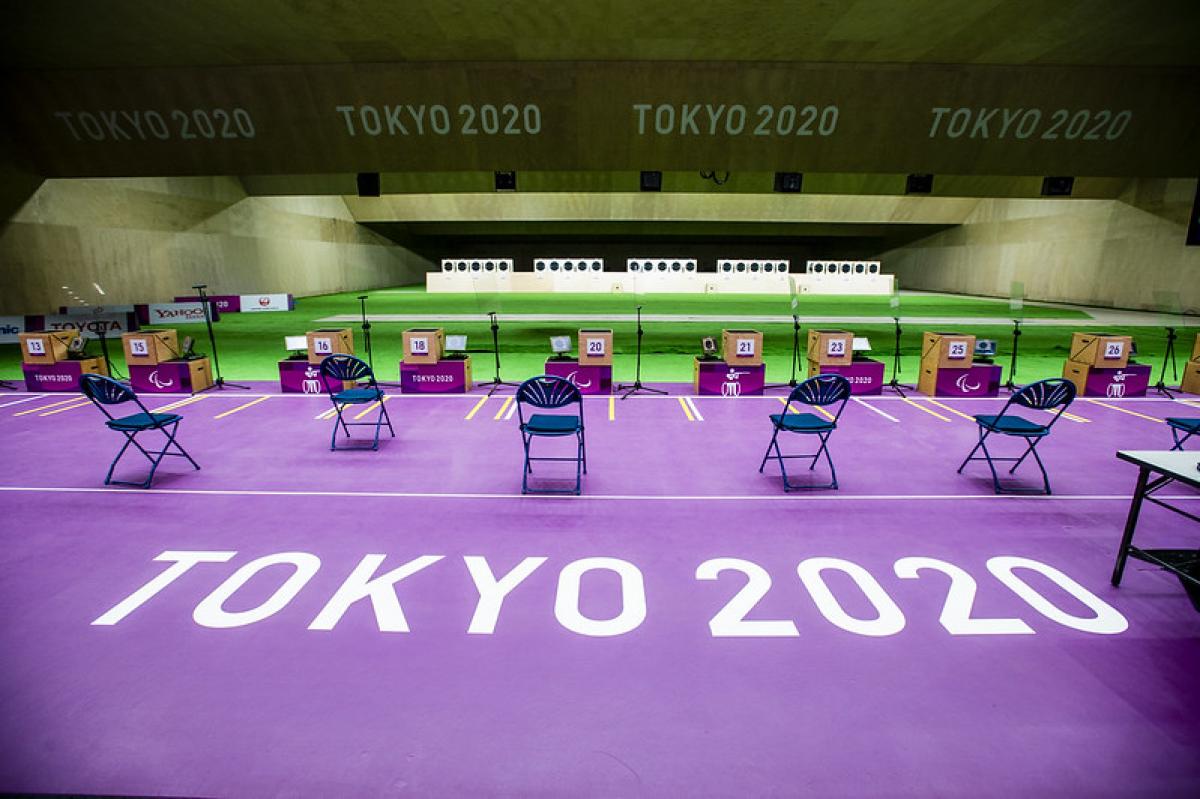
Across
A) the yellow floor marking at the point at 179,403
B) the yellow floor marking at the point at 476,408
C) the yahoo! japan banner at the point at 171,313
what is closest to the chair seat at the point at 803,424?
the yellow floor marking at the point at 476,408

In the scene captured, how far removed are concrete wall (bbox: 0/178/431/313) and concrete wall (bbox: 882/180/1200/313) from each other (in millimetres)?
26244

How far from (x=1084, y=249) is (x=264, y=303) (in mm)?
29804

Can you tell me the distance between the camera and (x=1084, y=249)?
870 inches

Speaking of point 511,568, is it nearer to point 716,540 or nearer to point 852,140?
point 716,540

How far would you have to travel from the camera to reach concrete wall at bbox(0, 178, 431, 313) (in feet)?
45.8

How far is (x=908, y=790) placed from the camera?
2.27m

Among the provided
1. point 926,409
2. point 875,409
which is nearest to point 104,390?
point 875,409

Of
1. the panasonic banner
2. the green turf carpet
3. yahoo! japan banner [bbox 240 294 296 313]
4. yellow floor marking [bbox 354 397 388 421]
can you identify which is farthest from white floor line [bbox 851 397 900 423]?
Answer: yahoo! japan banner [bbox 240 294 296 313]

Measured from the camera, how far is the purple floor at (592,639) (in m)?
2.38

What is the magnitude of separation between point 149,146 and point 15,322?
7.20 metres

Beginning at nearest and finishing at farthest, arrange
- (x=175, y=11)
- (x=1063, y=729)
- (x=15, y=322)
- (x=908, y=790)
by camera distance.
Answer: (x=908, y=790)
(x=1063, y=729)
(x=175, y=11)
(x=15, y=322)

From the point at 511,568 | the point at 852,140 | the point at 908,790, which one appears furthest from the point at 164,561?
the point at 852,140

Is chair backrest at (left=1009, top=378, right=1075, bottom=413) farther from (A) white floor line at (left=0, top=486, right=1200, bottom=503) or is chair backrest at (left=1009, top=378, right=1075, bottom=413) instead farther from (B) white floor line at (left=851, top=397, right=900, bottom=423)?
(B) white floor line at (left=851, top=397, right=900, bottom=423)

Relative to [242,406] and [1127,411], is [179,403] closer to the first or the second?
[242,406]
